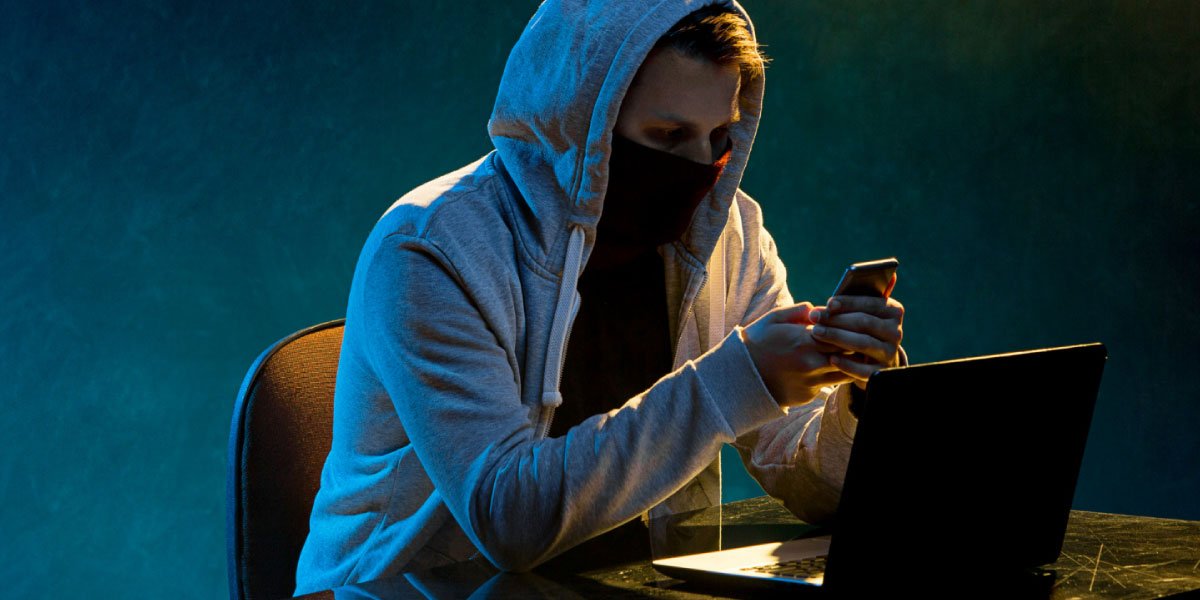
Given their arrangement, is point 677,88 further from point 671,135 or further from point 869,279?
point 869,279

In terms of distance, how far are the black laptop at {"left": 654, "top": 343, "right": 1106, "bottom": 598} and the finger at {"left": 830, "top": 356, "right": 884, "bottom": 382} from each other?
116 millimetres

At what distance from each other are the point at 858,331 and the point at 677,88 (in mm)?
396

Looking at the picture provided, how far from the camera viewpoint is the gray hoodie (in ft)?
3.32

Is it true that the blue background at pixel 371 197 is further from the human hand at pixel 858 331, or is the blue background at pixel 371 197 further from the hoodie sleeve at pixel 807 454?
the human hand at pixel 858 331

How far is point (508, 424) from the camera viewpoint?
1095mm

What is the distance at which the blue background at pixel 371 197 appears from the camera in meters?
2.06

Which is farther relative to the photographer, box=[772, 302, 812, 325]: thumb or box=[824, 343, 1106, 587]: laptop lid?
box=[772, 302, 812, 325]: thumb

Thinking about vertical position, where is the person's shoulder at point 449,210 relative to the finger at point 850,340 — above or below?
above

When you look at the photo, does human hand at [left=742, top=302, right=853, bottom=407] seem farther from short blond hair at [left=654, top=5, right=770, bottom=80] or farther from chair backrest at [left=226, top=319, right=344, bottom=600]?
chair backrest at [left=226, top=319, right=344, bottom=600]

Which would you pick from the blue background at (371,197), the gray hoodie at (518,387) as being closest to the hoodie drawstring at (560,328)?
the gray hoodie at (518,387)

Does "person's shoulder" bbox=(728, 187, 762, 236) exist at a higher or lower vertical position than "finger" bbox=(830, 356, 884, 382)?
higher

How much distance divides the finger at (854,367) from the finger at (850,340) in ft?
0.04

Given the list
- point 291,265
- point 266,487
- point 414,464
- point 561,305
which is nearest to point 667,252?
point 561,305

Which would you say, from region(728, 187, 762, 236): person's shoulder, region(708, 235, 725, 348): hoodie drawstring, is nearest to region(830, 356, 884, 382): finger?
region(708, 235, 725, 348): hoodie drawstring
